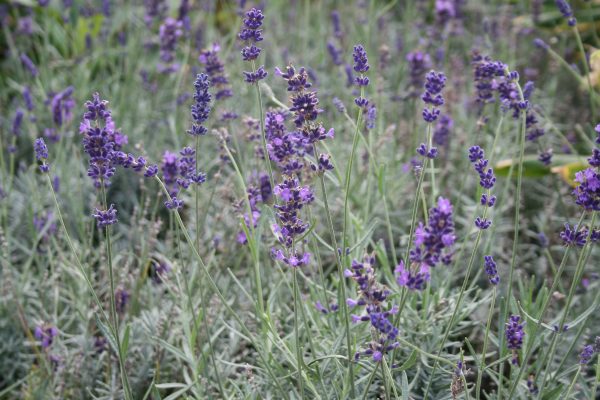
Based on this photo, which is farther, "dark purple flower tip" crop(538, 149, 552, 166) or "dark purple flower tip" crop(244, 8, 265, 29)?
"dark purple flower tip" crop(538, 149, 552, 166)

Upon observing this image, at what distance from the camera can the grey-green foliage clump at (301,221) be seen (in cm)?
184

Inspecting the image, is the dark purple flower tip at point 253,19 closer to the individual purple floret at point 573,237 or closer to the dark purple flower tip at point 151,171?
the dark purple flower tip at point 151,171

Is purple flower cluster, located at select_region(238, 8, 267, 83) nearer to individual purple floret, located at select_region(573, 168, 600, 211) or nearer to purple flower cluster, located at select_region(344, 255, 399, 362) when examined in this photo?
purple flower cluster, located at select_region(344, 255, 399, 362)

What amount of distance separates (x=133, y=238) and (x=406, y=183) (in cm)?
149

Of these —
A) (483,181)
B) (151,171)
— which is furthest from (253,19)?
(483,181)

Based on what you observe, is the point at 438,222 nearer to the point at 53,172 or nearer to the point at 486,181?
the point at 486,181

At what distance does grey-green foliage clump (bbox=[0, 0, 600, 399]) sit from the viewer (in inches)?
72.4

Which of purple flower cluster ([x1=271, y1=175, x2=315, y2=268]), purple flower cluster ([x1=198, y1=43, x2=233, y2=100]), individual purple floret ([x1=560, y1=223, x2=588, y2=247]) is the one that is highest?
purple flower cluster ([x1=198, y1=43, x2=233, y2=100])

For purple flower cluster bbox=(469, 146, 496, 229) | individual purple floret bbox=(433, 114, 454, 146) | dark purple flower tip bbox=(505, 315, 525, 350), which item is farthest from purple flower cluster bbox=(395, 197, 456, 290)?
individual purple floret bbox=(433, 114, 454, 146)

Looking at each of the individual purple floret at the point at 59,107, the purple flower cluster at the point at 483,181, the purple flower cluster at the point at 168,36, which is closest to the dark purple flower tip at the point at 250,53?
the purple flower cluster at the point at 483,181

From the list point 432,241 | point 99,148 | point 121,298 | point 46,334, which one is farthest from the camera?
point 121,298

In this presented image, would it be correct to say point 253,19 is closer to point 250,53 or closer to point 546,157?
point 250,53

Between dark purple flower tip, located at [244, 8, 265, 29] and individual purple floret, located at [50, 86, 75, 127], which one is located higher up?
dark purple flower tip, located at [244, 8, 265, 29]

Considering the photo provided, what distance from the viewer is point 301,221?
181 cm
